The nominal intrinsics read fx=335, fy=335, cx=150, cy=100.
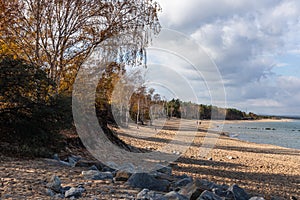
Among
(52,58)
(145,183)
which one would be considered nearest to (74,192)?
(145,183)

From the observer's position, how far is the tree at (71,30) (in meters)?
10.3

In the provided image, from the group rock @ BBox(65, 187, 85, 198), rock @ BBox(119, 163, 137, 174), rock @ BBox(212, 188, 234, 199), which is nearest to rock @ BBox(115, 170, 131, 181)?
rock @ BBox(119, 163, 137, 174)

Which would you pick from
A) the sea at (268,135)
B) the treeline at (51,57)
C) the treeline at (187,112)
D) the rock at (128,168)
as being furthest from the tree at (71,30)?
the sea at (268,135)

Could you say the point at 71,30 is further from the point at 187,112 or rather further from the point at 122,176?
the point at 187,112

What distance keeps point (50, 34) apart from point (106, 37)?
1.82 meters

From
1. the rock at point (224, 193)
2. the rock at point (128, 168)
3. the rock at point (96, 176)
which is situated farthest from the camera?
the rock at point (128, 168)

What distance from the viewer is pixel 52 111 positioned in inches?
315

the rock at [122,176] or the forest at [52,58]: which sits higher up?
the forest at [52,58]

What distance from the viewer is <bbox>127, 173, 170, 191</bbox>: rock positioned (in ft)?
17.9

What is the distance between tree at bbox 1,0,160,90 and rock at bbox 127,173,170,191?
222 inches

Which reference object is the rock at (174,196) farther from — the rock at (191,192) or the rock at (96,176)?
the rock at (96,176)

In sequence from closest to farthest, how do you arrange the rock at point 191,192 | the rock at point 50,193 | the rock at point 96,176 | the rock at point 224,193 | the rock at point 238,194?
the rock at point 50,193, the rock at point 191,192, the rock at point 96,176, the rock at point 224,193, the rock at point 238,194

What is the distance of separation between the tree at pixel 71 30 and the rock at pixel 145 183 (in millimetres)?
5643

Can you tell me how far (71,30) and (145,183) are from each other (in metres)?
6.74
